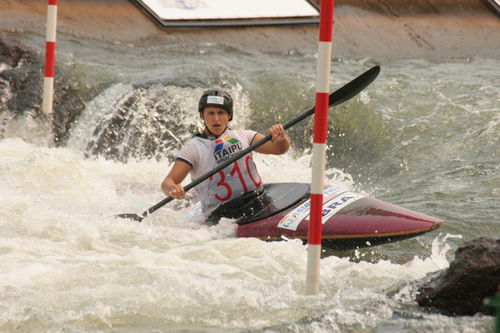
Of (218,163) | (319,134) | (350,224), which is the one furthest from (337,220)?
(319,134)

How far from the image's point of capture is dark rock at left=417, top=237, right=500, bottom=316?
3.89 metres

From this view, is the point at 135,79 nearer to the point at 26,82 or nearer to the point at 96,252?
the point at 26,82

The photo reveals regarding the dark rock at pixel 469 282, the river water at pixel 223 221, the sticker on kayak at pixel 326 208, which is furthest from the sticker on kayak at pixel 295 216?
the dark rock at pixel 469 282

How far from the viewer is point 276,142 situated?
219 inches

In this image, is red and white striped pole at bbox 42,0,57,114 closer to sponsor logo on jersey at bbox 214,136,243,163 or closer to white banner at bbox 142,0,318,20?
white banner at bbox 142,0,318,20

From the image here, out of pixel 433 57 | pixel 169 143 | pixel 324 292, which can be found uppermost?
pixel 433 57

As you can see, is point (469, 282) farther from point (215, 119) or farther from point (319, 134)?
point (215, 119)

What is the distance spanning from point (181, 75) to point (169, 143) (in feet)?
3.55

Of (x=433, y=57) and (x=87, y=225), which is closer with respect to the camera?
(x=87, y=225)

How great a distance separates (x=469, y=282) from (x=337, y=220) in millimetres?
1570

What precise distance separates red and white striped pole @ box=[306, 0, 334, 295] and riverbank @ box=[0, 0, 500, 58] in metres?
7.69

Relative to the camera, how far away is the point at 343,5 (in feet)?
A: 39.8

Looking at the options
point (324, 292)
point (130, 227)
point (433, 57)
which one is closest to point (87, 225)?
point (130, 227)

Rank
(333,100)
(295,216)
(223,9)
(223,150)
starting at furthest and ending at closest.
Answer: (223,9) < (223,150) < (295,216) < (333,100)
